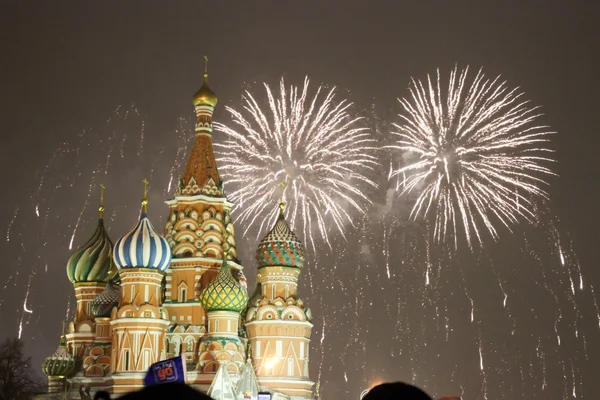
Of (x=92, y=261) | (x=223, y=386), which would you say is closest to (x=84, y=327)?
(x=92, y=261)

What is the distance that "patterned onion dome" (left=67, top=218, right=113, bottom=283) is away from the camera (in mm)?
32125

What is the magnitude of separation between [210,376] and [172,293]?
335 cm

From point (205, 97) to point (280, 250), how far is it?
553 cm

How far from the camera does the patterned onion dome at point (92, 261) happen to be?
32.1 meters

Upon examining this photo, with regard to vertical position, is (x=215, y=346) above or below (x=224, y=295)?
below

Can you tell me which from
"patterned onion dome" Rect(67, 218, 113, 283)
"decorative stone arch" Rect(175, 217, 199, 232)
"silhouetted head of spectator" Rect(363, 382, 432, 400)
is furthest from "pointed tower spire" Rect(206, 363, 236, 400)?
"silhouetted head of spectator" Rect(363, 382, 432, 400)

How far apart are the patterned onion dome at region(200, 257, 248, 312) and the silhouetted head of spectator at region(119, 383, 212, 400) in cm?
2622

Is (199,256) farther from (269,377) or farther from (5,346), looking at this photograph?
(5,346)

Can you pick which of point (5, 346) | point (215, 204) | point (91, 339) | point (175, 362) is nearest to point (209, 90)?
point (215, 204)

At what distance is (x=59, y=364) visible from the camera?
30406mm

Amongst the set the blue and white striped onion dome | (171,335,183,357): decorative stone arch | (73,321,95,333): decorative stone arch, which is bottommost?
(171,335,183,357): decorative stone arch

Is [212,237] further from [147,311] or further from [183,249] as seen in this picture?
[147,311]

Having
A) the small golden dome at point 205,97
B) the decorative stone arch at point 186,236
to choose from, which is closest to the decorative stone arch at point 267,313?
the decorative stone arch at point 186,236

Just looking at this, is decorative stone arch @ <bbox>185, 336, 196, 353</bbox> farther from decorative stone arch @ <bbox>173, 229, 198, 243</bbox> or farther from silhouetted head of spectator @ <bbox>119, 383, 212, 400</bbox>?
silhouetted head of spectator @ <bbox>119, 383, 212, 400</bbox>
